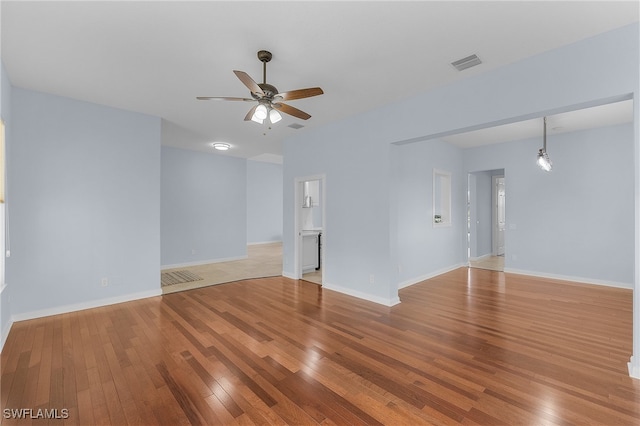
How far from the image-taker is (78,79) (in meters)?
3.39

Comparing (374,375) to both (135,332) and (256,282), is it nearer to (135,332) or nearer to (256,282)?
(135,332)

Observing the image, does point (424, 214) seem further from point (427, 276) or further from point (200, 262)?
point (200, 262)

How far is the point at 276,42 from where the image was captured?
103 inches

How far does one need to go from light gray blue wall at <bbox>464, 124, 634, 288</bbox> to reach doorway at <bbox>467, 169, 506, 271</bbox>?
112 cm

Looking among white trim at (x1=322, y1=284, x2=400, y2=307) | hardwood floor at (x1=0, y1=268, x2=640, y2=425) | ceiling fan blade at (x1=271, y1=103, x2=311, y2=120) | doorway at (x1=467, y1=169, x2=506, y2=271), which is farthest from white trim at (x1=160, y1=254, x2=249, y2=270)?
doorway at (x1=467, y1=169, x2=506, y2=271)

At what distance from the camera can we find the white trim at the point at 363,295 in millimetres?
4184

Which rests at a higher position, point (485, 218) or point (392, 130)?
point (392, 130)

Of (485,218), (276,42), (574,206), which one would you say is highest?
(276,42)

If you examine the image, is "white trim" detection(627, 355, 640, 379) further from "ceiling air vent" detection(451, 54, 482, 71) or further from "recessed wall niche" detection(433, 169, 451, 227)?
"recessed wall niche" detection(433, 169, 451, 227)

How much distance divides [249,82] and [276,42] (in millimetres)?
520

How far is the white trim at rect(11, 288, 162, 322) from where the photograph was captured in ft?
11.8

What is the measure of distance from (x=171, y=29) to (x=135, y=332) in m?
3.24

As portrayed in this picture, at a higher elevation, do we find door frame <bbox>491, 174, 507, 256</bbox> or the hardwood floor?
door frame <bbox>491, 174, 507, 256</bbox>

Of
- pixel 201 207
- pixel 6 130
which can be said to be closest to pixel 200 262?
pixel 201 207
